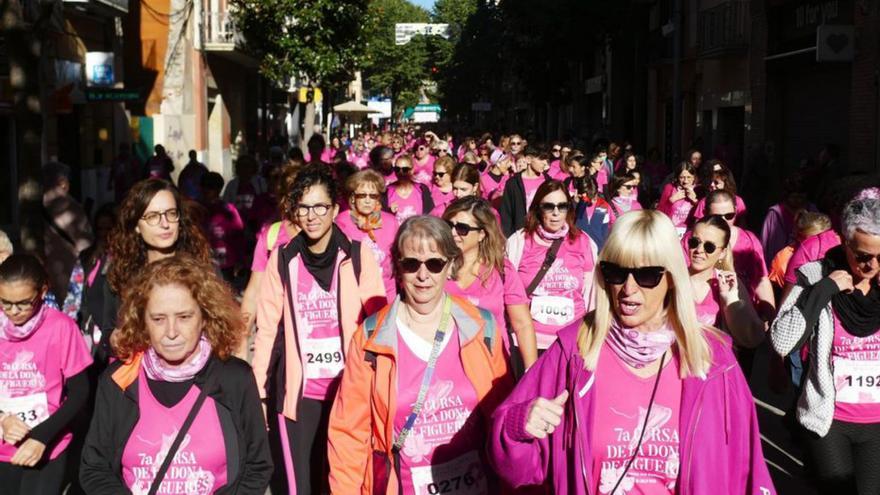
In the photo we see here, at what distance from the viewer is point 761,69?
23.6 meters

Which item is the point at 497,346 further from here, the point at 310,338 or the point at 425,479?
the point at 310,338

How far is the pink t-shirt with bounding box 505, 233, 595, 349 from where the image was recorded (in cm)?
707

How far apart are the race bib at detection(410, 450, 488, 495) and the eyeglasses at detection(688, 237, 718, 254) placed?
2.41 m

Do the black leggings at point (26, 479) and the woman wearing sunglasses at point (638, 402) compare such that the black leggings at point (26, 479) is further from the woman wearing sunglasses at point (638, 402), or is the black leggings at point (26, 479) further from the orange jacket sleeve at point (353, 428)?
the woman wearing sunglasses at point (638, 402)

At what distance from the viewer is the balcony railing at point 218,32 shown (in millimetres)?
31656

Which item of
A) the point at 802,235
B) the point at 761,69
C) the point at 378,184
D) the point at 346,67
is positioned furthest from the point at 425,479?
the point at 346,67

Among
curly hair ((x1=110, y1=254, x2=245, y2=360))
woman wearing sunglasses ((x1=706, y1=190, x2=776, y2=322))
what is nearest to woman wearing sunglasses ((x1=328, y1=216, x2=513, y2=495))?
curly hair ((x1=110, y1=254, x2=245, y2=360))

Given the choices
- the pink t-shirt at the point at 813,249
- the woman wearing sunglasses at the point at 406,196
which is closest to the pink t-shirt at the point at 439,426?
the pink t-shirt at the point at 813,249

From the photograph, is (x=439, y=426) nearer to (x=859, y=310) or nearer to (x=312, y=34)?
(x=859, y=310)

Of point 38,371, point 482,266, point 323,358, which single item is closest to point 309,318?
point 323,358

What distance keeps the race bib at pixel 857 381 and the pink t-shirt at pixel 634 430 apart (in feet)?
6.24

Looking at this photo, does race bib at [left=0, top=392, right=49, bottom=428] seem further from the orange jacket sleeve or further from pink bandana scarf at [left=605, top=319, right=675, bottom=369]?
pink bandana scarf at [left=605, top=319, right=675, bottom=369]

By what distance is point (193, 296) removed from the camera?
3.85 m

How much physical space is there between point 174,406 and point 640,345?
5.03ft
